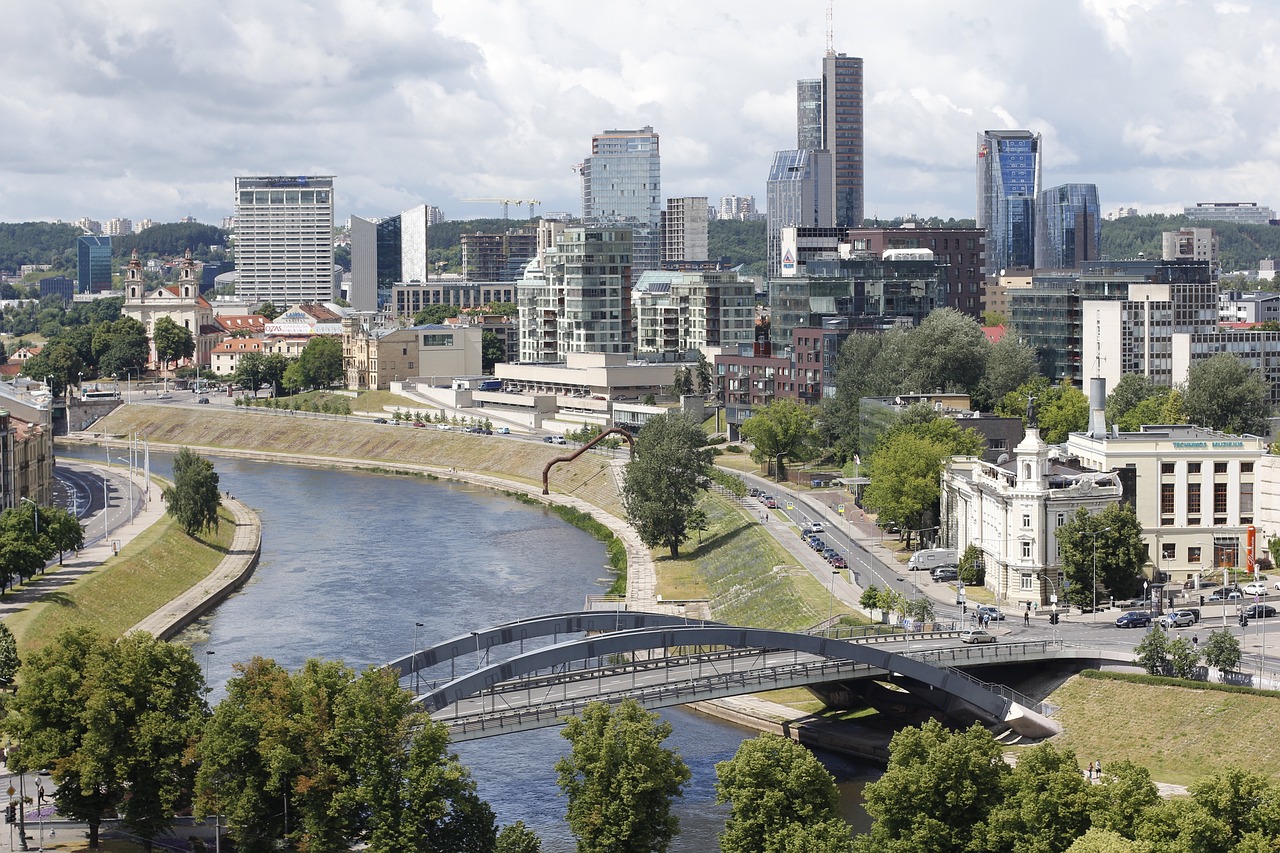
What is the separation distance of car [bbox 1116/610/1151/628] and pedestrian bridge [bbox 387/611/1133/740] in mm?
4450

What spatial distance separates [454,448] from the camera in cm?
12712

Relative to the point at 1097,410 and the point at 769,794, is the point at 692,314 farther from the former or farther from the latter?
the point at 769,794

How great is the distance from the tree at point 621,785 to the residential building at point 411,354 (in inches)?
4508

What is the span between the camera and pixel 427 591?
75750mm

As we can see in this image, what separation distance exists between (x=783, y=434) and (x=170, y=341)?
95.0 m

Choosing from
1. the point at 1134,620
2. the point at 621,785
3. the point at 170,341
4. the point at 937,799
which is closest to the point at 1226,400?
the point at 1134,620

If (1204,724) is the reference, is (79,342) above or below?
above

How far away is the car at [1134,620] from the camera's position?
5625 centimetres

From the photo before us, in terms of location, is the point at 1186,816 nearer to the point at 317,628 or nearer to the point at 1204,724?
the point at 1204,724

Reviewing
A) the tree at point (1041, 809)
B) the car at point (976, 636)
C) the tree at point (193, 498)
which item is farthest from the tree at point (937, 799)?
the tree at point (193, 498)

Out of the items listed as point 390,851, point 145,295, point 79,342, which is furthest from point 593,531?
point 145,295

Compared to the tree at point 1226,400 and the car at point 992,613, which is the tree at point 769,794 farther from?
the tree at point 1226,400

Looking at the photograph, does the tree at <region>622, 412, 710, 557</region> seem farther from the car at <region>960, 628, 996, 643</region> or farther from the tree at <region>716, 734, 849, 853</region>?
the tree at <region>716, 734, 849, 853</region>

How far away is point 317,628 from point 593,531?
3008 centimetres
